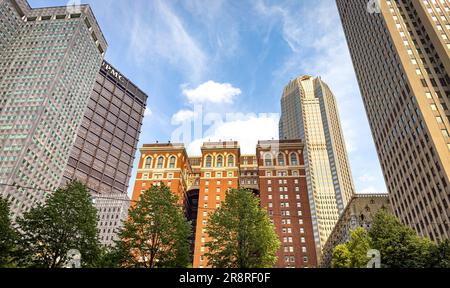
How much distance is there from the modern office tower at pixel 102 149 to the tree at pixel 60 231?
5211 inches

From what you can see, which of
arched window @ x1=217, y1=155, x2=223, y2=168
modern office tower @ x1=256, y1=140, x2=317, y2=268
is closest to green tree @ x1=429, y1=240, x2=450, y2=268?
modern office tower @ x1=256, y1=140, x2=317, y2=268

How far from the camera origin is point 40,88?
137375 millimetres

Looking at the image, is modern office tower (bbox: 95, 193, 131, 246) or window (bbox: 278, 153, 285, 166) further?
modern office tower (bbox: 95, 193, 131, 246)

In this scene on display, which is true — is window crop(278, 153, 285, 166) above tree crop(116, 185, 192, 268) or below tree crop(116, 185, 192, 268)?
above

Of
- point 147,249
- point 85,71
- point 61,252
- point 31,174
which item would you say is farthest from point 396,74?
point 85,71

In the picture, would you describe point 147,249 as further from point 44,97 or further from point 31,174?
point 44,97

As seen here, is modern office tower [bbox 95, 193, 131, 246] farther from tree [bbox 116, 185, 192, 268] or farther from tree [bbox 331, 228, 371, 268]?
tree [bbox 331, 228, 371, 268]

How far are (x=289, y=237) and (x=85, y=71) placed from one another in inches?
5058

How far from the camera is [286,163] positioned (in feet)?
328

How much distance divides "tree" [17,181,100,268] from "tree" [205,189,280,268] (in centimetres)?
1197

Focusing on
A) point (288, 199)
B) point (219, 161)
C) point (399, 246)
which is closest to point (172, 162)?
point (219, 161)

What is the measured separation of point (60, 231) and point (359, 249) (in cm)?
3376

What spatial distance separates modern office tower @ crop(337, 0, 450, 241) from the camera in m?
64.0

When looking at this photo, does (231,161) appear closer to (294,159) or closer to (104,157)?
(294,159)
